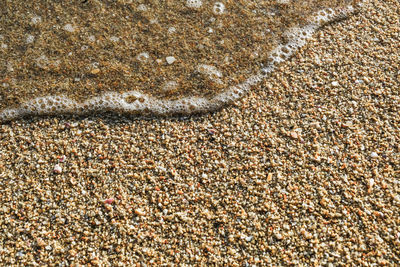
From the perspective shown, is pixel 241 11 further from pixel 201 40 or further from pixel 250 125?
pixel 250 125

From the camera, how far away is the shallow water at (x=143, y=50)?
3021mm

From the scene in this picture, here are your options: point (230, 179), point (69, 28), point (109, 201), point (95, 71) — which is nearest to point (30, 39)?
point (69, 28)

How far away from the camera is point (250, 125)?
111 inches

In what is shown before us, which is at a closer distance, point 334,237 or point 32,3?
point 334,237

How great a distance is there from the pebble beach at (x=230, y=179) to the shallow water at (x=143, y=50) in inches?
A: 7.4

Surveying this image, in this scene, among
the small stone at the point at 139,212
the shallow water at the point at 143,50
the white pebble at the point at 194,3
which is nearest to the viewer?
the small stone at the point at 139,212

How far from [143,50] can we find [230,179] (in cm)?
153

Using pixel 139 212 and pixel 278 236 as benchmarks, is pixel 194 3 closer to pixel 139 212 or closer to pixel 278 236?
pixel 139 212

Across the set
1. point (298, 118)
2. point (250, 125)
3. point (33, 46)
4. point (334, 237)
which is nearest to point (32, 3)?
point (33, 46)

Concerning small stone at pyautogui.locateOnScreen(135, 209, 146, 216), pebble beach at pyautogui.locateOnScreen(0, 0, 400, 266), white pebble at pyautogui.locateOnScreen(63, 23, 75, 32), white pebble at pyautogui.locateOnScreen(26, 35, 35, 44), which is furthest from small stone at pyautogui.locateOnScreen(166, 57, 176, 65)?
small stone at pyautogui.locateOnScreen(135, 209, 146, 216)

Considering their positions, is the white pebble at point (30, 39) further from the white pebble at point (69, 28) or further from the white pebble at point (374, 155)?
the white pebble at point (374, 155)

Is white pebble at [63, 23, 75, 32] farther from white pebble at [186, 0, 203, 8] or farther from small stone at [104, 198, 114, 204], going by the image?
small stone at [104, 198, 114, 204]

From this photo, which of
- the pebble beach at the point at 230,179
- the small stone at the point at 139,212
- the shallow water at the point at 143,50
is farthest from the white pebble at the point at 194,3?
the small stone at the point at 139,212

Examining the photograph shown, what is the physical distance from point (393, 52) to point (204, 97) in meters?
1.78
